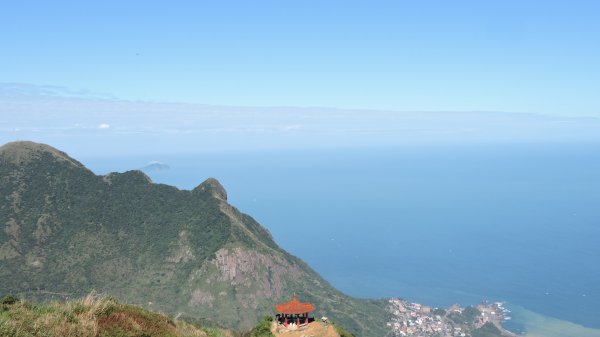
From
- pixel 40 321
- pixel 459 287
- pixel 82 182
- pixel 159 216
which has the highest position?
pixel 40 321

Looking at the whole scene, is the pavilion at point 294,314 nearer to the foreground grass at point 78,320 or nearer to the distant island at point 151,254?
the foreground grass at point 78,320

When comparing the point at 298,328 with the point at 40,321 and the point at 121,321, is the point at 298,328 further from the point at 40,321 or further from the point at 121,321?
the point at 40,321

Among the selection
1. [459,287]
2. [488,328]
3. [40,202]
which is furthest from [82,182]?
[459,287]

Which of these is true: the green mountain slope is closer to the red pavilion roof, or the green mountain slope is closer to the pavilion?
the pavilion

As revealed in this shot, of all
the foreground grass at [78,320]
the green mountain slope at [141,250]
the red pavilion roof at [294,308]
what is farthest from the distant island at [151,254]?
the foreground grass at [78,320]

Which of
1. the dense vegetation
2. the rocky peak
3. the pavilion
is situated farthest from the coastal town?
the dense vegetation

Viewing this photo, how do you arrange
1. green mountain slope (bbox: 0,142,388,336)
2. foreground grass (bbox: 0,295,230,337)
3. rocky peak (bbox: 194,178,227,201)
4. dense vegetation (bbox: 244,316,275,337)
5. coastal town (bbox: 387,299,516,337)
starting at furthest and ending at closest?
rocky peak (bbox: 194,178,227,201) → coastal town (bbox: 387,299,516,337) → green mountain slope (bbox: 0,142,388,336) → dense vegetation (bbox: 244,316,275,337) → foreground grass (bbox: 0,295,230,337)
